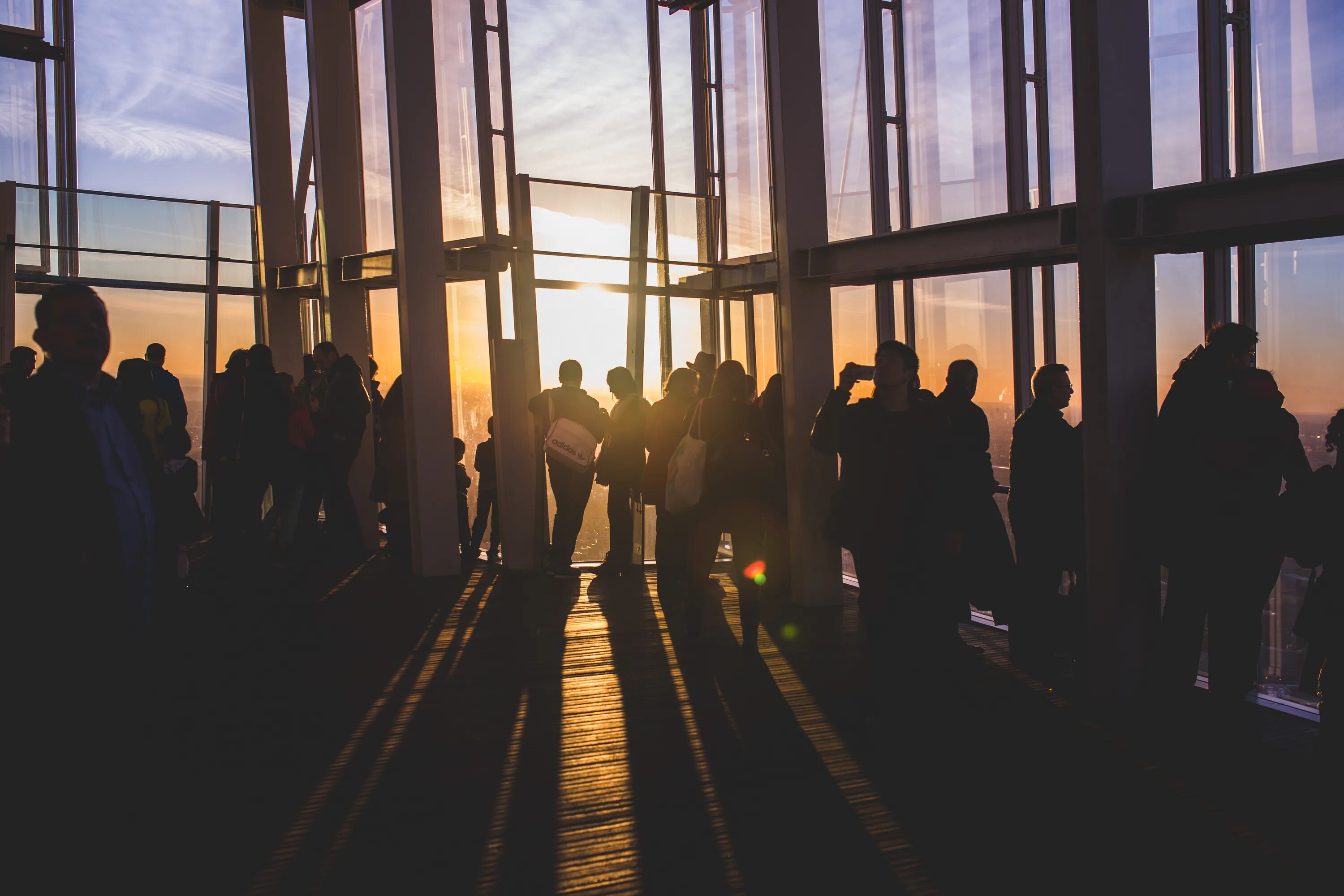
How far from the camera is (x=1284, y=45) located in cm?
600

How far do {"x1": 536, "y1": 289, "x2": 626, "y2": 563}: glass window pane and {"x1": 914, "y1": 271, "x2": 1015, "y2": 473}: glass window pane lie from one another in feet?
9.52

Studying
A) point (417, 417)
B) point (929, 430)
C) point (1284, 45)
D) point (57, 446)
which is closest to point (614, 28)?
point (417, 417)

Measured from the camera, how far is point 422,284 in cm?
927

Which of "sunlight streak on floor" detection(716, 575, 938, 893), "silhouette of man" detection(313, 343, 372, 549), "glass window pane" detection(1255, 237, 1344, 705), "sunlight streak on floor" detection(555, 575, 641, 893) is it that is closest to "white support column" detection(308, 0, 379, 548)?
"silhouette of man" detection(313, 343, 372, 549)

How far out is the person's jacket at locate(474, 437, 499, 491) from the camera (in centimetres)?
1017

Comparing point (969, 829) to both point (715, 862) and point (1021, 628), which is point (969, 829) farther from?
point (1021, 628)

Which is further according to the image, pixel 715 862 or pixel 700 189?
pixel 700 189

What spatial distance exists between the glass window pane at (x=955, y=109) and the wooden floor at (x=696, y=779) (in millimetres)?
4003

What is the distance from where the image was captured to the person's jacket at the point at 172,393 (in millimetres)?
9211

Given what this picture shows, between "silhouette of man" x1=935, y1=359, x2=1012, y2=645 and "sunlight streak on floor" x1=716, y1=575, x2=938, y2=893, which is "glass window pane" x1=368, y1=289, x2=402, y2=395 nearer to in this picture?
"sunlight streak on floor" x1=716, y1=575, x2=938, y2=893

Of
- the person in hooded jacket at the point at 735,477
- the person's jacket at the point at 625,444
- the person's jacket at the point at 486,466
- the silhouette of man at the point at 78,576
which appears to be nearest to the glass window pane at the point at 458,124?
the person's jacket at the point at 486,466

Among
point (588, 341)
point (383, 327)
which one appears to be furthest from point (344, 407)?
point (383, 327)

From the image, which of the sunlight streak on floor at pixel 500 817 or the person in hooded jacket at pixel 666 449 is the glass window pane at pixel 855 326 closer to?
the person in hooded jacket at pixel 666 449

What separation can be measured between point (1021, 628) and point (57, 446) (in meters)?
5.07
